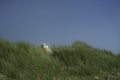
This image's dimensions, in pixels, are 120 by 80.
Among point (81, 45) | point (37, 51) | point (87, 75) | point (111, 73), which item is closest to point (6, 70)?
point (37, 51)

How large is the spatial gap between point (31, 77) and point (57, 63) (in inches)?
95.7

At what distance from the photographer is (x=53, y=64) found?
36.4 ft

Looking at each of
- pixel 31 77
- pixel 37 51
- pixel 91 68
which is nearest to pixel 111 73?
pixel 91 68

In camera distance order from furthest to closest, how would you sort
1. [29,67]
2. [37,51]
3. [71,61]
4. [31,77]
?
[71,61] < [37,51] < [29,67] < [31,77]

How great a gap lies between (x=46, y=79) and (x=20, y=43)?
2.59 m

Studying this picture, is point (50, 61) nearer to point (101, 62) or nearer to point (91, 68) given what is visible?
point (91, 68)

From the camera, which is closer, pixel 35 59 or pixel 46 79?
pixel 46 79

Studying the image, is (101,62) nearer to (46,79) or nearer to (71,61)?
(71,61)

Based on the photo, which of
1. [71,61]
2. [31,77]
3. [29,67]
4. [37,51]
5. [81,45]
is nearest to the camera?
[31,77]

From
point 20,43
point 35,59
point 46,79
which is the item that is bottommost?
point 46,79

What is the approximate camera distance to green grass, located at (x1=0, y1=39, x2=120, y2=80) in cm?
961

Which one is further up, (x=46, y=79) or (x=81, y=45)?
(x=81, y=45)

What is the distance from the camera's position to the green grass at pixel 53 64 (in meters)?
9.61

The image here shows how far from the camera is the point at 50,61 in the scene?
11180 mm
